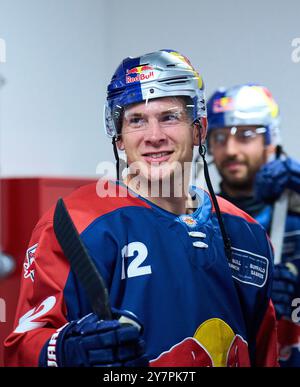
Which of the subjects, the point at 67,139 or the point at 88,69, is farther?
the point at 67,139

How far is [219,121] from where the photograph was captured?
191 cm

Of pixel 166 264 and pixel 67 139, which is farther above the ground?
pixel 67 139

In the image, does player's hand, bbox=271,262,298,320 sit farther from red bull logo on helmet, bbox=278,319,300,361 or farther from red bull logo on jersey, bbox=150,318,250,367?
red bull logo on jersey, bbox=150,318,250,367

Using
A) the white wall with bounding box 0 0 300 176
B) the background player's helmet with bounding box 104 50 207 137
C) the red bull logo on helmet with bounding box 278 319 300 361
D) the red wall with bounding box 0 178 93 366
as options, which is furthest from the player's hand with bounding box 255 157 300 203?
the background player's helmet with bounding box 104 50 207 137

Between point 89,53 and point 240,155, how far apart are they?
470 mm

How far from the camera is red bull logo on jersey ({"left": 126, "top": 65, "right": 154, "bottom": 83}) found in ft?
3.81

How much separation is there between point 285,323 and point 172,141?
0.86 m

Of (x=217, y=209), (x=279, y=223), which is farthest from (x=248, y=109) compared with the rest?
(x=217, y=209)

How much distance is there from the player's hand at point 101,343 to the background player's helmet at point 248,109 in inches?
38.3

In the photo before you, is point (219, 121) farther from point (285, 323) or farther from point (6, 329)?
point (6, 329)

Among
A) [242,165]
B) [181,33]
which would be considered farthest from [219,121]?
[181,33]

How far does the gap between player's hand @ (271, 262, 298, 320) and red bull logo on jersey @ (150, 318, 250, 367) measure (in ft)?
2.05

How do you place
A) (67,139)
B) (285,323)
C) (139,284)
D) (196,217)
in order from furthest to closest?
1. (285,323)
2. (67,139)
3. (196,217)
4. (139,284)

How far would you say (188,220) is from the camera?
120 cm
